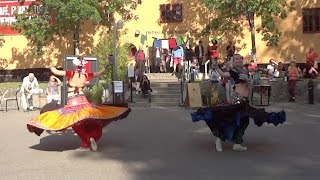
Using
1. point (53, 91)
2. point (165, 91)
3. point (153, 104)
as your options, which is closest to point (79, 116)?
point (53, 91)

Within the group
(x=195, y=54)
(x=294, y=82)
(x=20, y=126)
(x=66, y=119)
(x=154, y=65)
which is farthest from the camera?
(x=154, y=65)

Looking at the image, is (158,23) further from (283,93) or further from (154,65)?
(283,93)

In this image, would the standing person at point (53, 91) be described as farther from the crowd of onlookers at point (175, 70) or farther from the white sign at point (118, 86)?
the white sign at point (118, 86)

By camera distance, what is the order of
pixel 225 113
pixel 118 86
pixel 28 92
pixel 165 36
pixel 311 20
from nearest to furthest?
pixel 225 113 < pixel 118 86 < pixel 28 92 < pixel 311 20 < pixel 165 36

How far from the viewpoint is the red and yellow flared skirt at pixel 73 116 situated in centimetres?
976

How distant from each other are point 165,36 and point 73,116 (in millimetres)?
22283

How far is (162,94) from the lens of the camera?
22.5m

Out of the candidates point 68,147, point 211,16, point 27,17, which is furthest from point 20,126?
point 211,16

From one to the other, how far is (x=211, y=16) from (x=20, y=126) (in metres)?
18.5

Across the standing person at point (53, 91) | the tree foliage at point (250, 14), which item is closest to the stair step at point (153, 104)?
the standing person at point (53, 91)

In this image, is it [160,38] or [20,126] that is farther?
[160,38]

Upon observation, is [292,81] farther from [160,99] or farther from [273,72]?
[160,99]

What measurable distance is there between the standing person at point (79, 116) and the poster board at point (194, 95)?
9.11m

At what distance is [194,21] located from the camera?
31.7m
